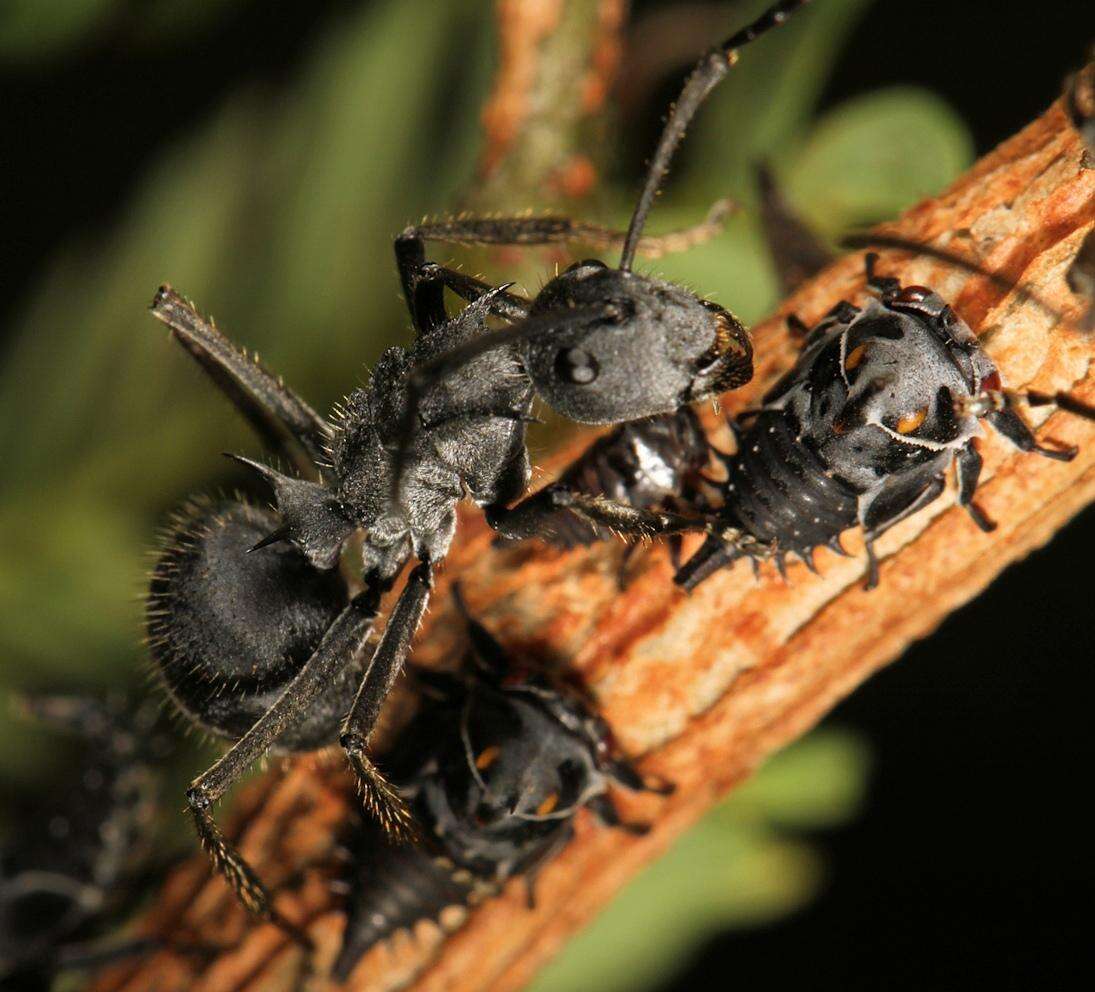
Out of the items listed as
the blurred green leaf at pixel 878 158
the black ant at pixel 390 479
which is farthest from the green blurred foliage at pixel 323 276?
the black ant at pixel 390 479

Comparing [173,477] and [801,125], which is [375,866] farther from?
[801,125]

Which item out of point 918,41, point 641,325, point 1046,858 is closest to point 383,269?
point 641,325

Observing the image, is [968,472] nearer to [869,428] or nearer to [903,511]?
[903,511]

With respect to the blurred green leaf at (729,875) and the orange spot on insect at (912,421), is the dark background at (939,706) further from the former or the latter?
the orange spot on insect at (912,421)

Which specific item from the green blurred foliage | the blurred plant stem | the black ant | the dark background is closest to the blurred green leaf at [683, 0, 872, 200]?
the green blurred foliage

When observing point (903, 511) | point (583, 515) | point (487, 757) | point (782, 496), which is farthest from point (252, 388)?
point (903, 511)

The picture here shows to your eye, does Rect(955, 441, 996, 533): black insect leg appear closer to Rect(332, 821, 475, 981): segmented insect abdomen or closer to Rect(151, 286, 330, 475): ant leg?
Rect(332, 821, 475, 981): segmented insect abdomen
